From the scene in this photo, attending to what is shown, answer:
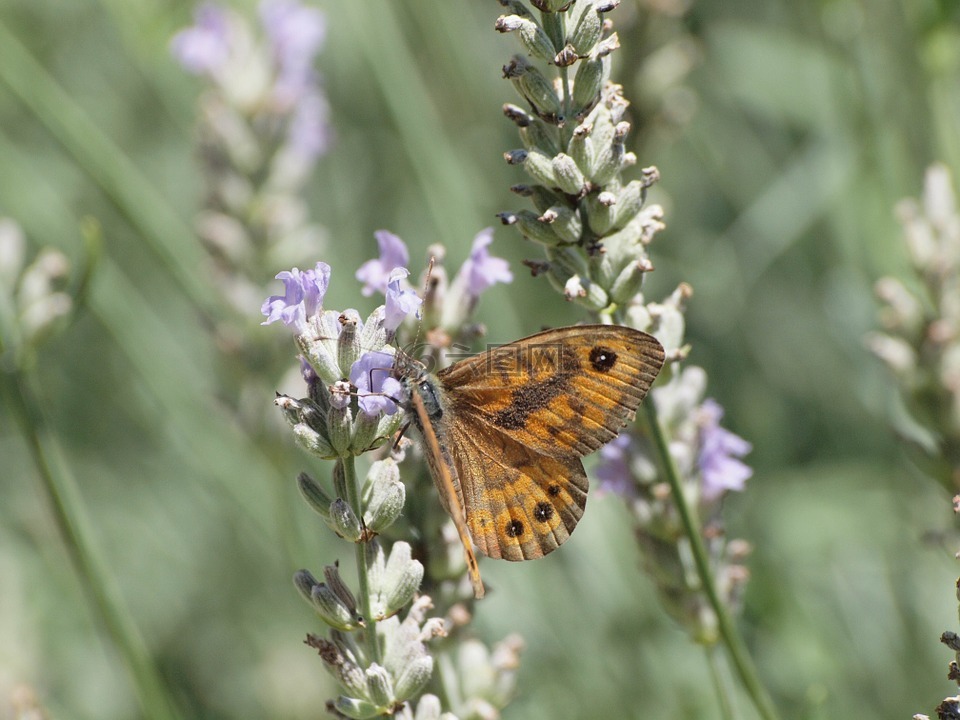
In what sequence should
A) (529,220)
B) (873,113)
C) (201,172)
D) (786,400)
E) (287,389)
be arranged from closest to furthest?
(529,220) → (873,113) → (287,389) → (201,172) → (786,400)

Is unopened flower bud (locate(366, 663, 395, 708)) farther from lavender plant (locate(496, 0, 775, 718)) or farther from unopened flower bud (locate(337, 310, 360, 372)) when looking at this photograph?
lavender plant (locate(496, 0, 775, 718))

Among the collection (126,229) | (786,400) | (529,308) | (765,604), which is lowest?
(765,604)

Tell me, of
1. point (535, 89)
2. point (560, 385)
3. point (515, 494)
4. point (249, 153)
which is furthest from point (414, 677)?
point (249, 153)

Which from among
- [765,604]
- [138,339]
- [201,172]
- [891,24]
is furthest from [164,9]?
[765,604]

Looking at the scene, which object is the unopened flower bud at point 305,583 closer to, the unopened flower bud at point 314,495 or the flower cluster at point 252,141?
the unopened flower bud at point 314,495

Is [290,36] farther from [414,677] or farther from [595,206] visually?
[414,677]

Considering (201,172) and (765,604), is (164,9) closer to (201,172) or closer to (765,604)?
(201,172)

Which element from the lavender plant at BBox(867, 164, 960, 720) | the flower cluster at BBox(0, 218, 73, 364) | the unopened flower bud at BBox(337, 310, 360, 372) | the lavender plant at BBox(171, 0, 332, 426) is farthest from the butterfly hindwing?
the lavender plant at BBox(171, 0, 332, 426)
